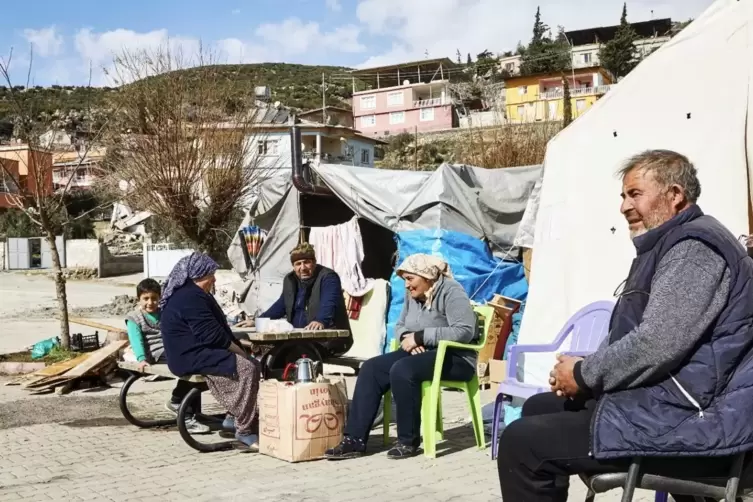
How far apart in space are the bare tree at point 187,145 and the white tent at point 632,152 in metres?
13.5

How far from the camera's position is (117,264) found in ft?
112

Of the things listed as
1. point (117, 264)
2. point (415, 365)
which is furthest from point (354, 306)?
point (117, 264)

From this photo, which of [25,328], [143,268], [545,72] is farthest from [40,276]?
[545,72]

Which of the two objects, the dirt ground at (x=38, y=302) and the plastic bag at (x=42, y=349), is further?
the dirt ground at (x=38, y=302)

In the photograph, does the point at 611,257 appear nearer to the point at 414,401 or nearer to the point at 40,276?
the point at 414,401

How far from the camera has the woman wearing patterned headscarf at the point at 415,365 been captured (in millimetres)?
→ 5641

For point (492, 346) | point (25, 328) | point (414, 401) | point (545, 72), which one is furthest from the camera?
point (545, 72)

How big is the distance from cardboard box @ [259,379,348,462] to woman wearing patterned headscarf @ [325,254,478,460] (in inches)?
4.0

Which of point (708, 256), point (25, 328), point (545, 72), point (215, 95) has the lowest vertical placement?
point (25, 328)

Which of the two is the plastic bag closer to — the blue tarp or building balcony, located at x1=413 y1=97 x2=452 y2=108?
the blue tarp

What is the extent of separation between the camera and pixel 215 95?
821 inches

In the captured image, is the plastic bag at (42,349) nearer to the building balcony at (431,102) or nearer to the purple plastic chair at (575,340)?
the purple plastic chair at (575,340)

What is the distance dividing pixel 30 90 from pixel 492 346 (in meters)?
7.82

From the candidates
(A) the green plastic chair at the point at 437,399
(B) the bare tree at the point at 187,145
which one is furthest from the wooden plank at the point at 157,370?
(B) the bare tree at the point at 187,145
